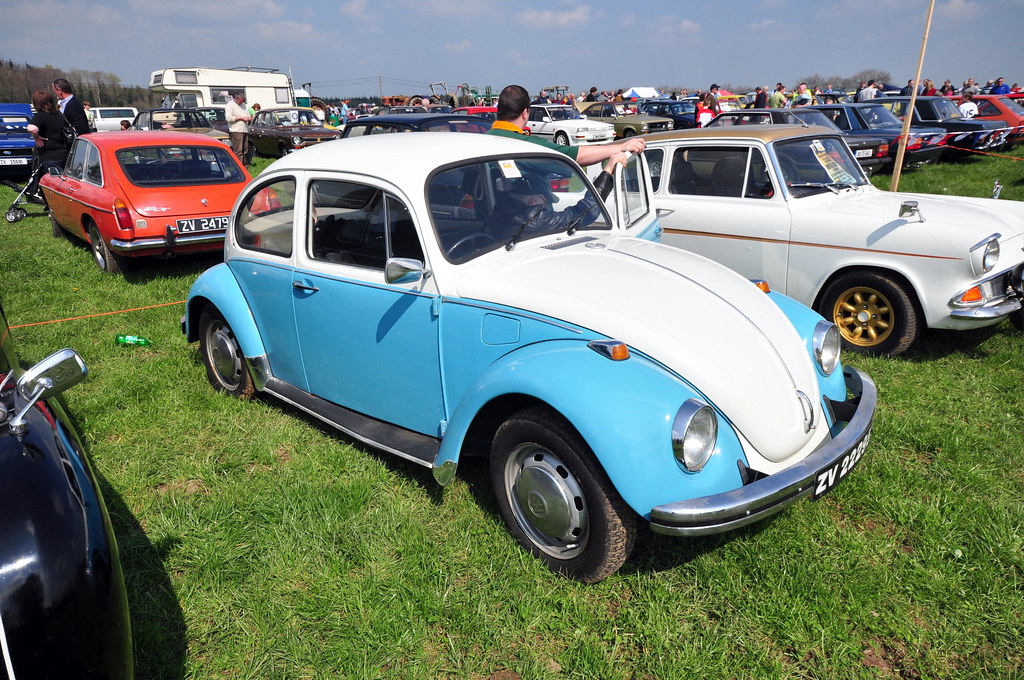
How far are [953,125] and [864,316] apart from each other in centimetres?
1213

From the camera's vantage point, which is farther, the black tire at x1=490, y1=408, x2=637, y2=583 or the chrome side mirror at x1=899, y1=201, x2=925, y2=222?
the chrome side mirror at x1=899, y1=201, x2=925, y2=222

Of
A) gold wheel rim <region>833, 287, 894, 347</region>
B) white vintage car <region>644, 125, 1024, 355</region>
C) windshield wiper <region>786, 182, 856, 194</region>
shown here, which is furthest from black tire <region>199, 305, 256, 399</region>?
windshield wiper <region>786, 182, 856, 194</region>

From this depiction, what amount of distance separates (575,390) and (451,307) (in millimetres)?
849

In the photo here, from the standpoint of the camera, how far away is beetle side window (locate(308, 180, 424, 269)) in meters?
3.37

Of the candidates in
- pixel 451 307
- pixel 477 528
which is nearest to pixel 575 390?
pixel 451 307

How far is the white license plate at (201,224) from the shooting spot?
7426 mm

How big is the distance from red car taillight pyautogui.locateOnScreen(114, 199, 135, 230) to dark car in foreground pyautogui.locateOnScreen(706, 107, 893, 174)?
9.60 meters

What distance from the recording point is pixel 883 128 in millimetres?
13180

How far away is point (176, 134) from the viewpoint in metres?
8.40

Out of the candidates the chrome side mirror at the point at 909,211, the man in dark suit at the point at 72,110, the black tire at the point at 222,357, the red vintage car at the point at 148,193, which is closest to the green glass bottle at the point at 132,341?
the black tire at the point at 222,357

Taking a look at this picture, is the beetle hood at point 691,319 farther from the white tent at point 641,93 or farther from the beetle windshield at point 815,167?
the white tent at point 641,93

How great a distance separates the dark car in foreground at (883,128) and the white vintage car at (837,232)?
8287mm

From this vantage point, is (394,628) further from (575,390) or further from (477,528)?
(575,390)

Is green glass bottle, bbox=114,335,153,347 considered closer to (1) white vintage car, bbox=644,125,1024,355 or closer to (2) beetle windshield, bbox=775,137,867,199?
(1) white vintage car, bbox=644,125,1024,355
